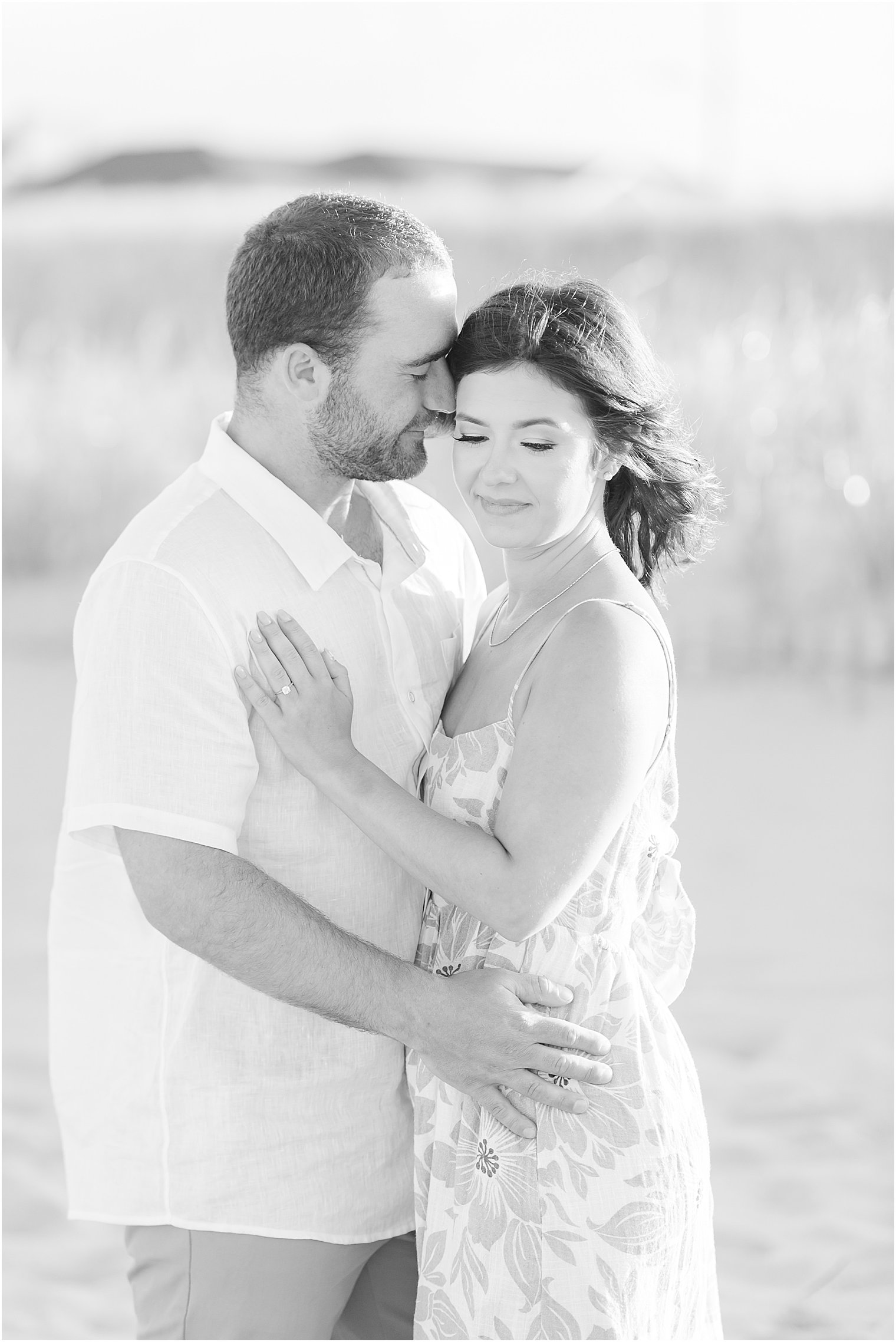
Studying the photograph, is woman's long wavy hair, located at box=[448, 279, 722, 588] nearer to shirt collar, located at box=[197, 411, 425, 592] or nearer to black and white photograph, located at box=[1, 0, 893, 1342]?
black and white photograph, located at box=[1, 0, 893, 1342]

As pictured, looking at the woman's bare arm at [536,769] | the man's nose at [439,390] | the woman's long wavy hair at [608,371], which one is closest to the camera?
the woman's bare arm at [536,769]

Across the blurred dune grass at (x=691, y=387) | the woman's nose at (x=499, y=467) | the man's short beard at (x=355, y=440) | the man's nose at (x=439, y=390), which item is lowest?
the woman's nose at (x=499, y=467)

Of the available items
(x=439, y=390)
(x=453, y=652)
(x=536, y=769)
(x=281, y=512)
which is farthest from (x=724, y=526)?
(x=536, y=769)

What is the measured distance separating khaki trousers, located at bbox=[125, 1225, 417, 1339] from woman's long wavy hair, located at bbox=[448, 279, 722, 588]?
3.83 feet

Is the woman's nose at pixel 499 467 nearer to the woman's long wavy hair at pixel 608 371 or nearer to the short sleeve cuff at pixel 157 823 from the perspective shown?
the woman's long wavy hair at pixel 608 371

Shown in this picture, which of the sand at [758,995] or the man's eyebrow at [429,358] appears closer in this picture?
the man's eyebrow at [429,358]

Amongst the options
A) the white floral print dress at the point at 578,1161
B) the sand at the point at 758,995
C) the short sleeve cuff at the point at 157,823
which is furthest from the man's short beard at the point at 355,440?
the sand at the point at 758,995

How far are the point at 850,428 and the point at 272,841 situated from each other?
10.4 metres

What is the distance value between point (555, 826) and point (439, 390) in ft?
2.15

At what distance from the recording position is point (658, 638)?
187 centimetres

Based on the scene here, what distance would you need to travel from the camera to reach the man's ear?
1931 mm

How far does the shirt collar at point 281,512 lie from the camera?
6.32ft

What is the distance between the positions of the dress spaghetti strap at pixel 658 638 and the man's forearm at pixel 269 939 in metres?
0.37

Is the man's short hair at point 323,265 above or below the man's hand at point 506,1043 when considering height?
above
